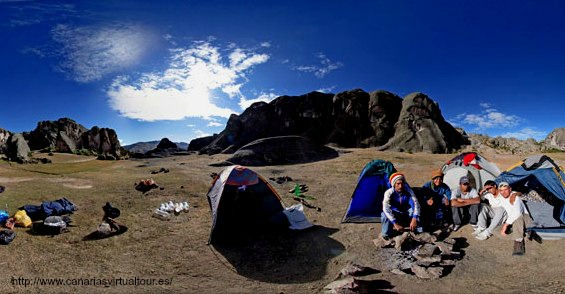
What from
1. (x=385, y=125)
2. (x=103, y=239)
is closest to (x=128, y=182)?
(x=103, y=239)

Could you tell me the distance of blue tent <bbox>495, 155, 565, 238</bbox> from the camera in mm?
9727

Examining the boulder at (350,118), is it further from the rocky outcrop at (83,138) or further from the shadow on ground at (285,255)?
the shadow on ground at (285,255)

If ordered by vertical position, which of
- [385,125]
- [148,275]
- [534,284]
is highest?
[385,125]

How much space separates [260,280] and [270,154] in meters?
31.0

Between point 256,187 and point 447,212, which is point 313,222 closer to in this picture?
point 256,187

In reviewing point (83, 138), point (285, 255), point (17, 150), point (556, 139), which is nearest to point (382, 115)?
point (556, 139)

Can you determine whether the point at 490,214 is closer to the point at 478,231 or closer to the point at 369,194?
the point at 478,231

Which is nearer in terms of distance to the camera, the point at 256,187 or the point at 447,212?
the point at 447,212

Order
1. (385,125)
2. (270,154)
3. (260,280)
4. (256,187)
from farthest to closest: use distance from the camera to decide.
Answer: (385,125) < (270,154) < (256,187) < (260,280)

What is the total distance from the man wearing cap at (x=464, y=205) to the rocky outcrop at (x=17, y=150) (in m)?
36.6

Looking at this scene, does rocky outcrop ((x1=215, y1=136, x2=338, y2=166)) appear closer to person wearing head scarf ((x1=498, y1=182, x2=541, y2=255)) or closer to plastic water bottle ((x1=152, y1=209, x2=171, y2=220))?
plastic water bottle ((x1=152, y1=209, x2=171, y2=220))

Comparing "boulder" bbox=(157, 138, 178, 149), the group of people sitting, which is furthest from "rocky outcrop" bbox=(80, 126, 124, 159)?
the group of people sitting

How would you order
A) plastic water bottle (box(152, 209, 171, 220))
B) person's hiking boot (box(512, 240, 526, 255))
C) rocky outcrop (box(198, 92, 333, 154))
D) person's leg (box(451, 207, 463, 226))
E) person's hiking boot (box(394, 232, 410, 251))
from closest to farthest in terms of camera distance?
person's hiking boot (box(512, 240, 526, 255)), person's hiking boot (box(394, 232, 410, 251)), person's leg (box(451, 207, 463, 226)), plastic water bottle (box(152, 209, 171, 220)), rocky outcrop (box(198, 92, 333, 154))

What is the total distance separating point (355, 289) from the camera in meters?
6.78
